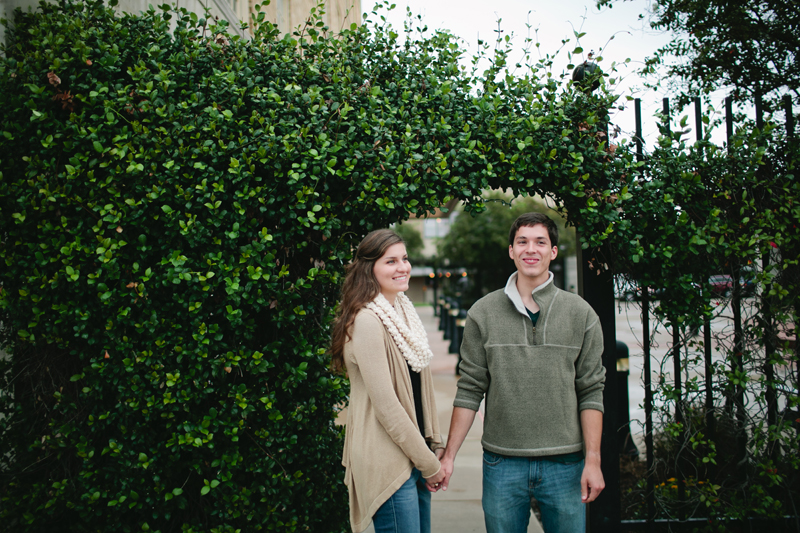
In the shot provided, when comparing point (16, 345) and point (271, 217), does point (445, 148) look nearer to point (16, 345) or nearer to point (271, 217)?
point (271, 217)

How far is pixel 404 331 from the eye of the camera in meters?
2.36

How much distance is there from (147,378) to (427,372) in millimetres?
1621

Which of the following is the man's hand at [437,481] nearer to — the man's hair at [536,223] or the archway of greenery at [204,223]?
the archway of greenery at [204,223]

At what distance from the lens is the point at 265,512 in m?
3.07

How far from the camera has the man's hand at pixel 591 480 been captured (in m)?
2.31

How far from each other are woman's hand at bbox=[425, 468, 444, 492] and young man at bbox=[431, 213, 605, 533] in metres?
0.05

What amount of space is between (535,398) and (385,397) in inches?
28.5

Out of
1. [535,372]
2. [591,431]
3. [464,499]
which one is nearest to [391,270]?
[535,372]

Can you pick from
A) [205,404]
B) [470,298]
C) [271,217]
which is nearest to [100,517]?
[205,404]

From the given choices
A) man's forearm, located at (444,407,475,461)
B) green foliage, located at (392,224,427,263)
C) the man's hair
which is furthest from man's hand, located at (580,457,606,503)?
green foliage, located at (392,224,427,263)

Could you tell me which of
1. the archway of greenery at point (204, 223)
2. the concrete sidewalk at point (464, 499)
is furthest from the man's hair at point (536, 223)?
the concrete sidewalk at point (464, 499)

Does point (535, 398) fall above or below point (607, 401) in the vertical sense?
above

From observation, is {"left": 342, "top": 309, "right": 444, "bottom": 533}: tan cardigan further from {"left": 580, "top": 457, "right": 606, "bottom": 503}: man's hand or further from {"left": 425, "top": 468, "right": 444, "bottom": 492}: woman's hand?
{"left": 580, "top": 457, "right": 606, "bottom": 503}: man's hand

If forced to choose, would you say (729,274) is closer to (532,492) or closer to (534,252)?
(534,252)
